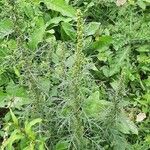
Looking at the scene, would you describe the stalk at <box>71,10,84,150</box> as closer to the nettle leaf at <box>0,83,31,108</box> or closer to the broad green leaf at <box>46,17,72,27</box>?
the nettle leaf at <box>0,83,31,108</box>

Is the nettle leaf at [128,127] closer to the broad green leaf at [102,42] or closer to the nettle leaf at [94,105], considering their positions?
the nettle leaf at [94,105]

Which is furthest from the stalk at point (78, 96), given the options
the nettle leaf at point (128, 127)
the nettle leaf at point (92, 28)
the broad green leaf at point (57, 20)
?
the broad green leaf at point (57, 20)

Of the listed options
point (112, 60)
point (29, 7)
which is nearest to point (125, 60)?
point (112, 60)

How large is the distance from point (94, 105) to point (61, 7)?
1471mm

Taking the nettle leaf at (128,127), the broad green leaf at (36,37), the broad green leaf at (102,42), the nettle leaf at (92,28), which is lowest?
the nettle leaf at (128,127)

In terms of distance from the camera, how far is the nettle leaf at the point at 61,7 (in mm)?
4387

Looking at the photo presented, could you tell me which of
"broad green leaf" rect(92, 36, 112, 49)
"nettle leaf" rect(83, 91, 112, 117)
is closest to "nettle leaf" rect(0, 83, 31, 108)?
"nettle leaf" rect(83, 91, 112, 117)

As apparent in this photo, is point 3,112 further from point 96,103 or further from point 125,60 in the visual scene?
point 125,60

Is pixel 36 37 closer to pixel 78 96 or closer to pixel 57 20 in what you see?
pixel 57 20

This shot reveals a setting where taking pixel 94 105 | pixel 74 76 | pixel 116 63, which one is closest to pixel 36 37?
pixel 116 63

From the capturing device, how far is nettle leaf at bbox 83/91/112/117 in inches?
128

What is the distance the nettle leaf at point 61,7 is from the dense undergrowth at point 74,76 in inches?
0.4

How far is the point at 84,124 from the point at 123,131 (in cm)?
62

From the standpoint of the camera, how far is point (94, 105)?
335cm
